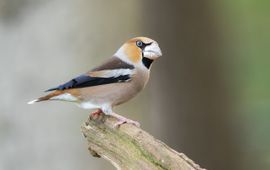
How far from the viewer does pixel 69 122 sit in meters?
6.57

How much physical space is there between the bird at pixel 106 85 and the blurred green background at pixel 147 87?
5.31 feet

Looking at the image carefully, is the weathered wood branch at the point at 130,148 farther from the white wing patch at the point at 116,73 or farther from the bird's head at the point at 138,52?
A: the bird's head at the point at 138,52

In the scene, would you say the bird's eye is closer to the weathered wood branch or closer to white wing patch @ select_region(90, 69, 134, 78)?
white wing patch @ select_region(90, 69, 134, 78)

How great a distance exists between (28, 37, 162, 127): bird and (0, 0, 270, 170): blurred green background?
1619 mm

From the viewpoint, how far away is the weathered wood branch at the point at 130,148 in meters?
3.82

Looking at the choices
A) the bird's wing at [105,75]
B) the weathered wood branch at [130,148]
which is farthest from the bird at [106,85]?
the weathered wood branch at [130,148]

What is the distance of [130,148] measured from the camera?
3.95 meters

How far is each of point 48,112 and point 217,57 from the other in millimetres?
1637

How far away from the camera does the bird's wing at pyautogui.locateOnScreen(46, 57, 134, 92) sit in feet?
14.1

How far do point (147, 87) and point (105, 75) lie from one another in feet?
6.15

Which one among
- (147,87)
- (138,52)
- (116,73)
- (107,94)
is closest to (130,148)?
(107,94)

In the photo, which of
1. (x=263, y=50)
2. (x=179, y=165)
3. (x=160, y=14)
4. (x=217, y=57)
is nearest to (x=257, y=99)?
(x=263, y=50)

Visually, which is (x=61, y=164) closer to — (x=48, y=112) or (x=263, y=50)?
(x=48, y=112)

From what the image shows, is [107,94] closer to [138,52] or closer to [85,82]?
[85,82]
